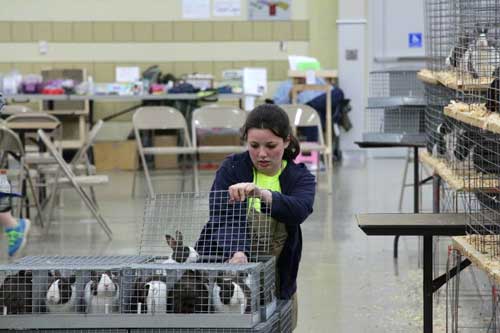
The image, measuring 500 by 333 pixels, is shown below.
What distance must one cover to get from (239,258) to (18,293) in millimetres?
655

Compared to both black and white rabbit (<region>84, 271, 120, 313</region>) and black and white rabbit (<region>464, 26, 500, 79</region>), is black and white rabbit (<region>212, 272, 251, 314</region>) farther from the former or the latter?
black and white rabbit (<region>464, 26, 500, 79</region>)

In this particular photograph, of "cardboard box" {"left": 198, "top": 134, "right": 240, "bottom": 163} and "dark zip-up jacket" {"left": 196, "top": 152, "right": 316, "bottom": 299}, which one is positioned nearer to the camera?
"dark zip-up jacket" {"left": 196, "top": 152, "right": 316, "bottom": 299}

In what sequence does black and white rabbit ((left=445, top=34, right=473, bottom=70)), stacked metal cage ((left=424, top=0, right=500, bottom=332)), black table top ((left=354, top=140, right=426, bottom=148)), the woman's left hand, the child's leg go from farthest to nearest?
black table top ((left=354, top=140, right=426, bottom=148))
the child's leg
black and white rabbit ((left=445, top=34, right=473, bottom=70))
stacked metal cage ((left=424, top=0, right=500, bottom=332))
the woman's left hand

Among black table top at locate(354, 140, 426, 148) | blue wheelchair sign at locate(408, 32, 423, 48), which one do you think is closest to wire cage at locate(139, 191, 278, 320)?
black table top at locate(354, 140, 426, 148)

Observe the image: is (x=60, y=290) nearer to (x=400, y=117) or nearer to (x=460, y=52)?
(x=460, y=52)

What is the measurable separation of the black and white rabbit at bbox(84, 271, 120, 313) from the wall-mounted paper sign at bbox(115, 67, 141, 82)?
10.8 meters

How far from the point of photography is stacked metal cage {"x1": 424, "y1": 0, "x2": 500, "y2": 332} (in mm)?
4211

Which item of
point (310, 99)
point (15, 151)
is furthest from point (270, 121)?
point (310, 99)

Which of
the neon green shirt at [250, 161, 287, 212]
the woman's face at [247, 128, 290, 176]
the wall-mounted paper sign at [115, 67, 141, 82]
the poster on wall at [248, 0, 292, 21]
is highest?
the poster on wall at [248, 0, 292, 21]

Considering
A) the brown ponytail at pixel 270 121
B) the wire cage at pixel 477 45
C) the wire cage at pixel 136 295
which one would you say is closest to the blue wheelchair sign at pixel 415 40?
the wire cage at pixel 477 45

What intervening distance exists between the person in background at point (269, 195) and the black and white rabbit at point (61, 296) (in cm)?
48

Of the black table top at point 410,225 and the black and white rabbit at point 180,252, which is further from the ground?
the black and white rabbit at point 180,252

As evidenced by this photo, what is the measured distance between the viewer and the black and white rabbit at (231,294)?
303 centimetres

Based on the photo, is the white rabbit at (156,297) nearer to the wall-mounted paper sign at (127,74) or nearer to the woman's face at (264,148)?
the woman's face at (264,148)
